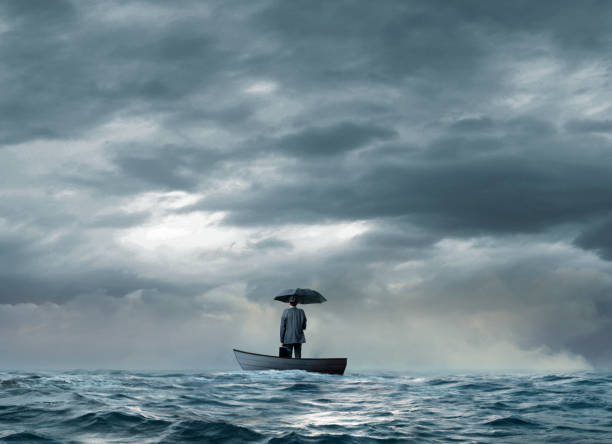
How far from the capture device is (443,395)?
19312 mm

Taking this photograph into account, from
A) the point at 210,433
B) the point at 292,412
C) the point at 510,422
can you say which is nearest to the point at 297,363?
the point at 292,412

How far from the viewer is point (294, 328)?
27.9 metres

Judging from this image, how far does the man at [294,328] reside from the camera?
2794cm

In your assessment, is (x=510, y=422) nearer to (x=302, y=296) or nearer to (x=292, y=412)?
(x=292, y=412)

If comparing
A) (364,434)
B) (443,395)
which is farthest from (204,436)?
(443,395)

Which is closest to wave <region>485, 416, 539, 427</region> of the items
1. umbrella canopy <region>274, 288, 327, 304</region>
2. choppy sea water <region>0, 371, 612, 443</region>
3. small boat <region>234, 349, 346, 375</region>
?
choppy sea water <region>0, 371, 612, 443</region>

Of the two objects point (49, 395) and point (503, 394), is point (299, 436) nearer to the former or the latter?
point (49, 395)

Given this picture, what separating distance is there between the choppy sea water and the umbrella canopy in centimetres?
654

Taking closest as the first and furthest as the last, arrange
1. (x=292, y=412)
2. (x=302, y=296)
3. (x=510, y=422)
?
(x=510, y=422), (x=292, y=412), (x=302, y=296)

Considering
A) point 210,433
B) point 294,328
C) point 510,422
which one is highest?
point 294,328

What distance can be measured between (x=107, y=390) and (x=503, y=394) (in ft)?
44.7

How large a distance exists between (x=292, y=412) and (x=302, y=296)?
14.7 metres

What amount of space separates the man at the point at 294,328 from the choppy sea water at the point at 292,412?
5.34 meters

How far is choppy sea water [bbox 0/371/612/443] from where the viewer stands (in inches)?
440
